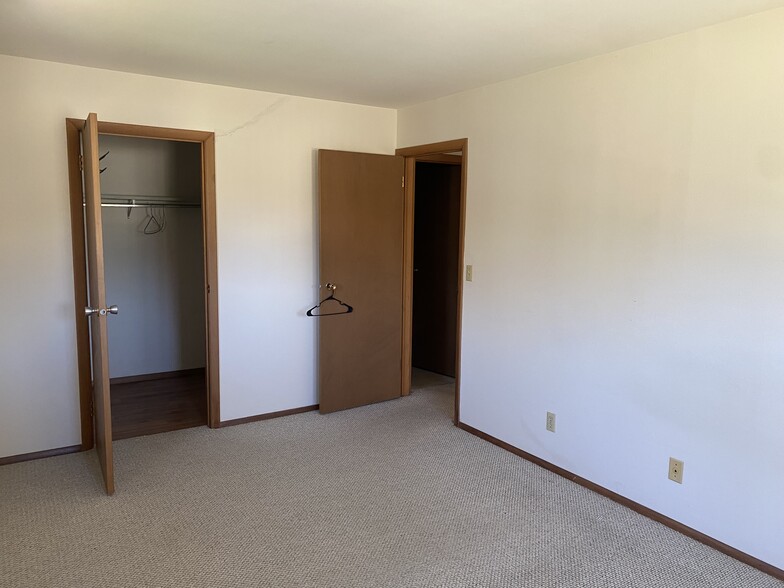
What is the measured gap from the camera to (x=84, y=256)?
3414 millimetres

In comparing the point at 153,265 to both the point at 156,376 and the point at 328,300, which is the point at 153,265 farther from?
the point at 328,300

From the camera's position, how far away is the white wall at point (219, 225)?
3.21 metres

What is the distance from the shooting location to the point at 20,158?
3.18m

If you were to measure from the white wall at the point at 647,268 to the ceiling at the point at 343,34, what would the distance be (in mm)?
243

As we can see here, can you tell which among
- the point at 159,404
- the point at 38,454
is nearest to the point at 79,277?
the point at 38,454

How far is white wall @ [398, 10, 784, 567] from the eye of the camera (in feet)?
7.75

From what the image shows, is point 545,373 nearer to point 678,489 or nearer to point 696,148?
point 678,489

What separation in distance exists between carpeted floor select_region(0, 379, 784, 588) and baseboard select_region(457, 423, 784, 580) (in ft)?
0.14

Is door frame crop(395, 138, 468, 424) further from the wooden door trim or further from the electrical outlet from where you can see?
the wooden door trim

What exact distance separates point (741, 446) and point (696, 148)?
4.29ft

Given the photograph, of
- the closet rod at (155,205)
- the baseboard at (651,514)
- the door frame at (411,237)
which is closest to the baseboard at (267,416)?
the door frame at (411,237)

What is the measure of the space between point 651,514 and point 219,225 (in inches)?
119

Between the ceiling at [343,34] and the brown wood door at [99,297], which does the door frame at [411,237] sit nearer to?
the ceiling at [343,34]

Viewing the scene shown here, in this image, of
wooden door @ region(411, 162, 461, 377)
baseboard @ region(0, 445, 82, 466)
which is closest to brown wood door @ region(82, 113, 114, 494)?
baseboard @ region(0, 445, 82, 466)
